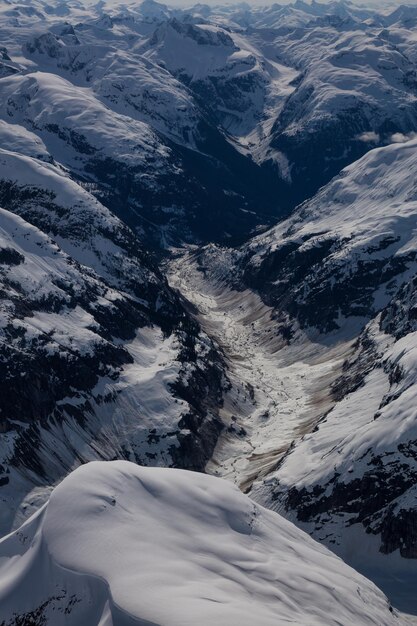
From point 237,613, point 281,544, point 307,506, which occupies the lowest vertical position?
point 307,506

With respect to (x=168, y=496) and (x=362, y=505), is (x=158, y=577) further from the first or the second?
(x=362, y=505)

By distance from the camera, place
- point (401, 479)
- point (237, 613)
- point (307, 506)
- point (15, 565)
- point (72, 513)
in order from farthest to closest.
A: point (307, 506)
point (401, 479)
point (72, 513)
point (15, 565)
point (237, 613)

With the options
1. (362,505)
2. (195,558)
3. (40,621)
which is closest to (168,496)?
(195,558)

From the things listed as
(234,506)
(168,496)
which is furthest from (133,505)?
(234,506)

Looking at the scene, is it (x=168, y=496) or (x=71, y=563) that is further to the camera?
(x=168, y=496)

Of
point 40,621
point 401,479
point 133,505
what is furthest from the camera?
point 401,479

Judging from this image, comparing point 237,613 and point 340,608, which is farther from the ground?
point 237,613
